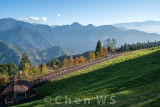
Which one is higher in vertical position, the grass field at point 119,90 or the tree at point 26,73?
the grass field at point 119,90

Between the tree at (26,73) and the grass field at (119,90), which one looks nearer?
the grass field at (119,90)

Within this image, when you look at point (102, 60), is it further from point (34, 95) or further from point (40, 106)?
point (40, 106)

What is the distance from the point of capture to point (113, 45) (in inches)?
4555

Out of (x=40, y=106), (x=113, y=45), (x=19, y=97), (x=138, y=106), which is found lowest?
(x=19, y=97)

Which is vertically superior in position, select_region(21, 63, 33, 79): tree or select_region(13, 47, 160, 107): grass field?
select_region(13, 47, 160, 107): grass field

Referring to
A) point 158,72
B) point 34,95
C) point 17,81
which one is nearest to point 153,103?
point 158,72

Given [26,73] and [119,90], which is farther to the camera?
[26,73]

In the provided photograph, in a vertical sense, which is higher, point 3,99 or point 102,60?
point 102,60

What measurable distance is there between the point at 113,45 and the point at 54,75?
294 feet

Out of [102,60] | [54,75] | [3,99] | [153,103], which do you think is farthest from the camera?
[102,60]

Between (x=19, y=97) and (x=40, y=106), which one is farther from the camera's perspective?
(x=19, y=97)

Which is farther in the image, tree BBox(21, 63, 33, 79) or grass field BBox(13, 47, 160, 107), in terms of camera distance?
tree BBox(21, 63, 33, 79)

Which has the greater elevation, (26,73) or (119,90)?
(119,90)

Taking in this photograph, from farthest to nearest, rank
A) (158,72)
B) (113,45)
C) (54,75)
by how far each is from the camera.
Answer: (113,45) → (54,75) → (158,72)
